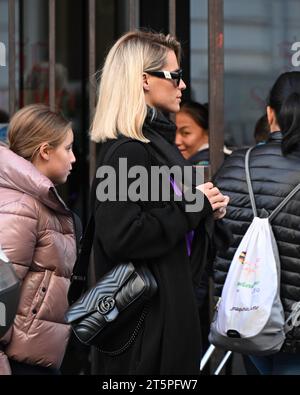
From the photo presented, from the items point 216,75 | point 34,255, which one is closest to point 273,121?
point 216,75

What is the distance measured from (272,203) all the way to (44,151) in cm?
91

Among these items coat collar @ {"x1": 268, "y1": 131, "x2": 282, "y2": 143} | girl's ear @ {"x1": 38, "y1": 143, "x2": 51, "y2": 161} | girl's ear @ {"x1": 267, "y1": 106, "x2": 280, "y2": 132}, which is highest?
girl's ear @ {"x1": 267, "y1": 106, "x2": 280, "y2": 132}

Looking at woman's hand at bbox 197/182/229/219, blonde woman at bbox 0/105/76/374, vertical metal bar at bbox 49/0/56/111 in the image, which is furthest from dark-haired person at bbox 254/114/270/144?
woman's hand at bbox 197/182/229/219

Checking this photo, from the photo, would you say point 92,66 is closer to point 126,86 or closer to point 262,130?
point 262,130

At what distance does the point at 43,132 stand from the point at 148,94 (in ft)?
1.83

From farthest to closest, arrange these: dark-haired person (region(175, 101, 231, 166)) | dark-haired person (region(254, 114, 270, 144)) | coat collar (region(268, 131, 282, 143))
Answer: dark-haired person (region(175, 101, 231, 166))
dark-haired person (region(254, 114, 270, 144))
coat collar (region(268, 131, 282, 143))

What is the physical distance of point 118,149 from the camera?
305cm

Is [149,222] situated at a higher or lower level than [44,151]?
lower

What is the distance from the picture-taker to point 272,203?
3.45 m

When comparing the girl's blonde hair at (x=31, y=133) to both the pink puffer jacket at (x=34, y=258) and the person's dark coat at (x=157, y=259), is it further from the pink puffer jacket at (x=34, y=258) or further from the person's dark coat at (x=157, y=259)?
the person's dark coat at (x=157, y=259)

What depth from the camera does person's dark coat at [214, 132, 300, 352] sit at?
11.2 feet

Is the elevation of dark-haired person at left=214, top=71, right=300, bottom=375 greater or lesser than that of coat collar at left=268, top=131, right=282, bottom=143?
lesser

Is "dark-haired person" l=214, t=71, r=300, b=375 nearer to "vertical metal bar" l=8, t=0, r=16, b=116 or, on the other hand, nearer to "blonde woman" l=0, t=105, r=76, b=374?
"blonde woman" l=0, t=105, r=76, b=374

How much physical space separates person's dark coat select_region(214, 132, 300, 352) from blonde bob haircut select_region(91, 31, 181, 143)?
60 cm
